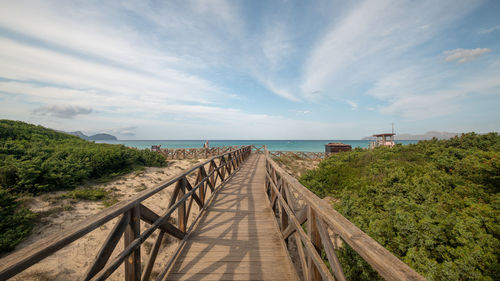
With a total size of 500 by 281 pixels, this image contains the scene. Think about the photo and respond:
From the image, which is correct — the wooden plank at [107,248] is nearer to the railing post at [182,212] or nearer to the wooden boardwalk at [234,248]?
the wooden boardwalk at [234,248]

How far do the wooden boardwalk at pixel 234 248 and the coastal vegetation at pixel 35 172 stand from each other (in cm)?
453

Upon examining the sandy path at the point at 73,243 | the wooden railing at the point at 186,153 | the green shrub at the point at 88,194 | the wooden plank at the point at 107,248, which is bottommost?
the sandy path at the point at 73,243

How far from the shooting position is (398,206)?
173 inches

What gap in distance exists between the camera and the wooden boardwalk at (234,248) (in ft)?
9.03

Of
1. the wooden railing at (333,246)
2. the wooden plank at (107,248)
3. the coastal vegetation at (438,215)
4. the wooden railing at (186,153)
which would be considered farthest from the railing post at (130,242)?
the wooden railing at (186,153)

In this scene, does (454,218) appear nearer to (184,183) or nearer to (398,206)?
(398,206)

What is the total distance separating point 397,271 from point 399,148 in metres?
10.6

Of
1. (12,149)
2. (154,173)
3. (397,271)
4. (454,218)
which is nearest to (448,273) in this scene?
(454,218)

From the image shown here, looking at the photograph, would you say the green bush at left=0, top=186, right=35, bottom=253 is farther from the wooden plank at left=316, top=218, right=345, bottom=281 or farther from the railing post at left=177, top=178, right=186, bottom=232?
the wooden plank at left=316, top=218, right=345, bottom=281

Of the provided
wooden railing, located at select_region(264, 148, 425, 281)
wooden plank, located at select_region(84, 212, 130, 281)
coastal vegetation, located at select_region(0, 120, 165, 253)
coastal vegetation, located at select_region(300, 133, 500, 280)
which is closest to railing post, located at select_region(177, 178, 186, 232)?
wooden plank, located at select_region(84, 212, 130, 281)

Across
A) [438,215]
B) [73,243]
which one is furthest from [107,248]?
[438,215]

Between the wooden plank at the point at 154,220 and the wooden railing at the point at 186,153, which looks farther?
the wooden railing at the point at 186,153

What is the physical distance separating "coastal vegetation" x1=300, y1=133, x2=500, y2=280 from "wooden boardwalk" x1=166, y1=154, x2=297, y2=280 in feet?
6.14

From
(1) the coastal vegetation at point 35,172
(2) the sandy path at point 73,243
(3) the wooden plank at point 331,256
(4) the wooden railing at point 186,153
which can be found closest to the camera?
(3) the wooden plank at point 331,256
